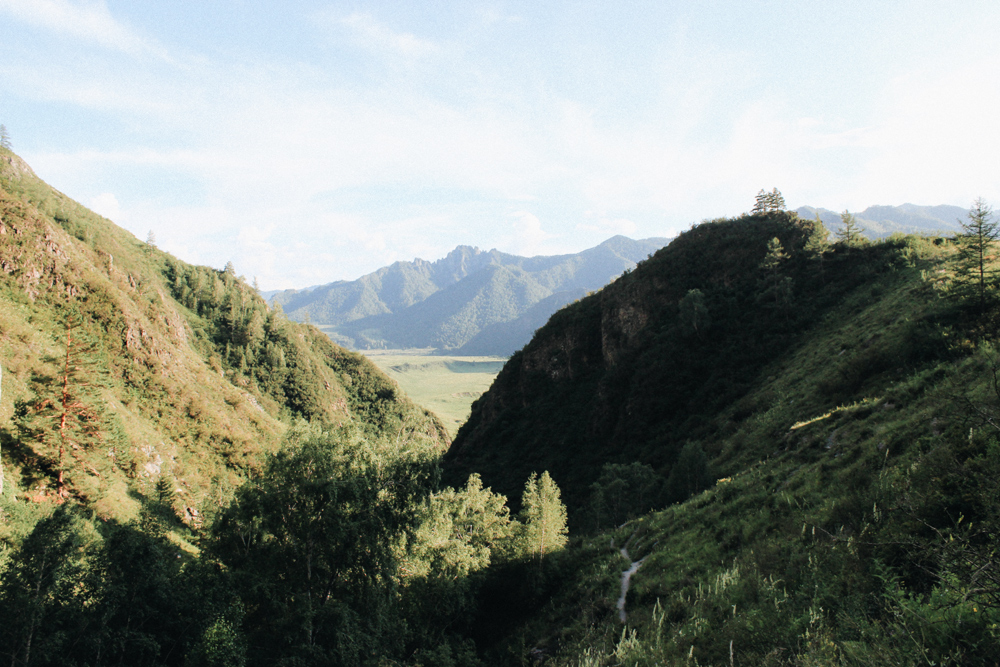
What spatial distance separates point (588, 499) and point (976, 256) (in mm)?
41745

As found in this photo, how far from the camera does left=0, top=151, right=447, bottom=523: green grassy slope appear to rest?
29578mm

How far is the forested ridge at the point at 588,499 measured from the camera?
27.8 ft

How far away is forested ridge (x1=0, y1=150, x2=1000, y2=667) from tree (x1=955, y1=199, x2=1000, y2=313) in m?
0.24

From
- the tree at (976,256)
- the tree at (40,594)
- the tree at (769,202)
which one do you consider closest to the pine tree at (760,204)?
the tree at (769,202)

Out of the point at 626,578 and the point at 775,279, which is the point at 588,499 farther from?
the point at 775,279

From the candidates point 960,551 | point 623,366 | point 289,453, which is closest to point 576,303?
point 623,366

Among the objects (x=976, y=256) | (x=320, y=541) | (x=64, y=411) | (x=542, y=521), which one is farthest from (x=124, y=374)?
(x=976, y=256)

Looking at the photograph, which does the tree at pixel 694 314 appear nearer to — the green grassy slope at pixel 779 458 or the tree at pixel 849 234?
the green grassy slope at pixel 779 458

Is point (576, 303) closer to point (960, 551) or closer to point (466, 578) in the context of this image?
point (466, 578)

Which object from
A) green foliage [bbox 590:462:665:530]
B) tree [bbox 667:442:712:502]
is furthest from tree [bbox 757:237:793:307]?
tree [bbox 667:442:712:502]

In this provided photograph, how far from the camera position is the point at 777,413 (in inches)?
1318

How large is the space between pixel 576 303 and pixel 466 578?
68.0m

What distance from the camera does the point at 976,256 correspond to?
27719 mm

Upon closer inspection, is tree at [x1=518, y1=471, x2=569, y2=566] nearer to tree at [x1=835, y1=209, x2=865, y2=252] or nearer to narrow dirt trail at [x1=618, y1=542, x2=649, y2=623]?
narrow dirt trail at [x1=618, y1=542, x2=649, y2=623]
